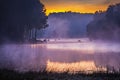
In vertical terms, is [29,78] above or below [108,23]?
below

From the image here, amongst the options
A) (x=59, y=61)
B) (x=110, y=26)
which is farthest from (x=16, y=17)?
(x=110, y=26)

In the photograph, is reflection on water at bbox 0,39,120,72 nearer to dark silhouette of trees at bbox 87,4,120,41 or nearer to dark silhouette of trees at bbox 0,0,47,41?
dark silhouette of trees at bbox 0,0,47,41

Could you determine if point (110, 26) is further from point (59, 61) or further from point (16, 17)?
point (59, 61)

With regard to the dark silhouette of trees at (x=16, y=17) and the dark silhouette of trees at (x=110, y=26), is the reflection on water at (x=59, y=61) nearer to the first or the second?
the dark silhouette of trees at (x=16, y=17)

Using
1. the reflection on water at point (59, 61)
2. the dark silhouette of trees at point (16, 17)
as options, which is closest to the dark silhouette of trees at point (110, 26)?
the dark silhouette of trees at point (16, 17)

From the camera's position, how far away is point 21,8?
71625 millimetres

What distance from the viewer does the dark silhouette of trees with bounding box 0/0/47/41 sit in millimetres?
64062

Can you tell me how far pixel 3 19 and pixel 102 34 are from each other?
66188 millimetres

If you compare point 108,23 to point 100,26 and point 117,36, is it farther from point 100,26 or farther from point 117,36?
point 100,26

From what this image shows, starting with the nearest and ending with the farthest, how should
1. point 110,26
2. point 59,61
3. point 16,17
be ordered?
point 59,61, point 16,17, point 110,26

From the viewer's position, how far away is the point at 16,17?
69.0 m

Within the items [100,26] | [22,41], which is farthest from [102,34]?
[22,41]

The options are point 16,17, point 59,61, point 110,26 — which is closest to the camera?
point 59,61

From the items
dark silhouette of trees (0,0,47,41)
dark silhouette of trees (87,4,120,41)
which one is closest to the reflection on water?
dark silhouette of trees (0,0,47,41)
